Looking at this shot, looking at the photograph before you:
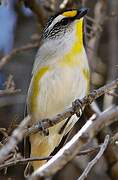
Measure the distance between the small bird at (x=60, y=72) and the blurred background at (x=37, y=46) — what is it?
0.19m

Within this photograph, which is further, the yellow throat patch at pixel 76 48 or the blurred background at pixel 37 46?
the blurred background at pixel 37 46

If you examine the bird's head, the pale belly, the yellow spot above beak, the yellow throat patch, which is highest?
the yellow spot above beak

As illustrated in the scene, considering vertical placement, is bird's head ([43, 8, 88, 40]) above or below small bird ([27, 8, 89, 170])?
above

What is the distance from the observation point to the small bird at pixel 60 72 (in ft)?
8.00

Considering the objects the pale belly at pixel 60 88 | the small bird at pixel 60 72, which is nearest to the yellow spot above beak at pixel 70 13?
the small bird at pixel 60 72

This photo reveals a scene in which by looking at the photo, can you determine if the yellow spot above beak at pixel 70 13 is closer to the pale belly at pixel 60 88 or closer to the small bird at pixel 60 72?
the small bird at pixel 60 72

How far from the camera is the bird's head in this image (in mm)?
2488

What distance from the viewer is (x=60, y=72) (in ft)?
7.98

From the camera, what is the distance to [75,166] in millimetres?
3150

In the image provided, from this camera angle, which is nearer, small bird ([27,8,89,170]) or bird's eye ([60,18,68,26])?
small bird ([27,8,89,170])

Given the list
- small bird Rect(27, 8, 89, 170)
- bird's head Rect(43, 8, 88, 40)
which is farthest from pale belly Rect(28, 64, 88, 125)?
bird's head Rect(43, 8, 88, 40)

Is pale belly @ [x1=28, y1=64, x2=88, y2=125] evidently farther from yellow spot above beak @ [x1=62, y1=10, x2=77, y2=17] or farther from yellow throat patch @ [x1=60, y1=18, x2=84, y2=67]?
yellow spot above beak @ [x1=62, y1=10, x2=77, y2=17]

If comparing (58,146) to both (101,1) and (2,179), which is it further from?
(101,1)

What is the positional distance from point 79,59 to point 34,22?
5.22 ft
